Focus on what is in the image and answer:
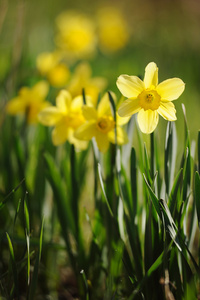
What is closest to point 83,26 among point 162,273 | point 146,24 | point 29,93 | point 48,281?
point 29,93

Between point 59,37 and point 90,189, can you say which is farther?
point 59,37

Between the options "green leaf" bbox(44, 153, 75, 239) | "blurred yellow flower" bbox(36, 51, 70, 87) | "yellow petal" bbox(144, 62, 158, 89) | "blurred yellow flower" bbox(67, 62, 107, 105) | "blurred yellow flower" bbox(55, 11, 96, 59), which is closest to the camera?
"yellow petal" bbox(144, 62, 158, 89)

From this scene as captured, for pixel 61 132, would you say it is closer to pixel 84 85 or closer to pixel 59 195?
pixel 59 195

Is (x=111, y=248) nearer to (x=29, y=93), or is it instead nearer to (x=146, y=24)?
(x=29, y=93)

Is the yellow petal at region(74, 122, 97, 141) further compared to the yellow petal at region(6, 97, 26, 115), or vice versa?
the yellow petal at region(6, 97, 26, 115)

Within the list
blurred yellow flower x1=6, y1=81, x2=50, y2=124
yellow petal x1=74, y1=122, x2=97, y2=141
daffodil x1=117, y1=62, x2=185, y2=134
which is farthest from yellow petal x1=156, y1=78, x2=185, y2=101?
blurred yellow flower x1=6, y1=81, x2=50, y2=124

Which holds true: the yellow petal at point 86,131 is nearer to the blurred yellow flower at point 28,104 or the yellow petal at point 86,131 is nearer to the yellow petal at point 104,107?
the yellow petal at point 104,107

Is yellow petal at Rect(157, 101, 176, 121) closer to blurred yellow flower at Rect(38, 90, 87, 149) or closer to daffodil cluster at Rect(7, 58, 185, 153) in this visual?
daffodil cluster at Rect(7, 58, 185, 153)

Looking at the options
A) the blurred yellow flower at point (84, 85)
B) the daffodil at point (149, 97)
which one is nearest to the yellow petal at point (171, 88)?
the daffodil at point (149, 97)
